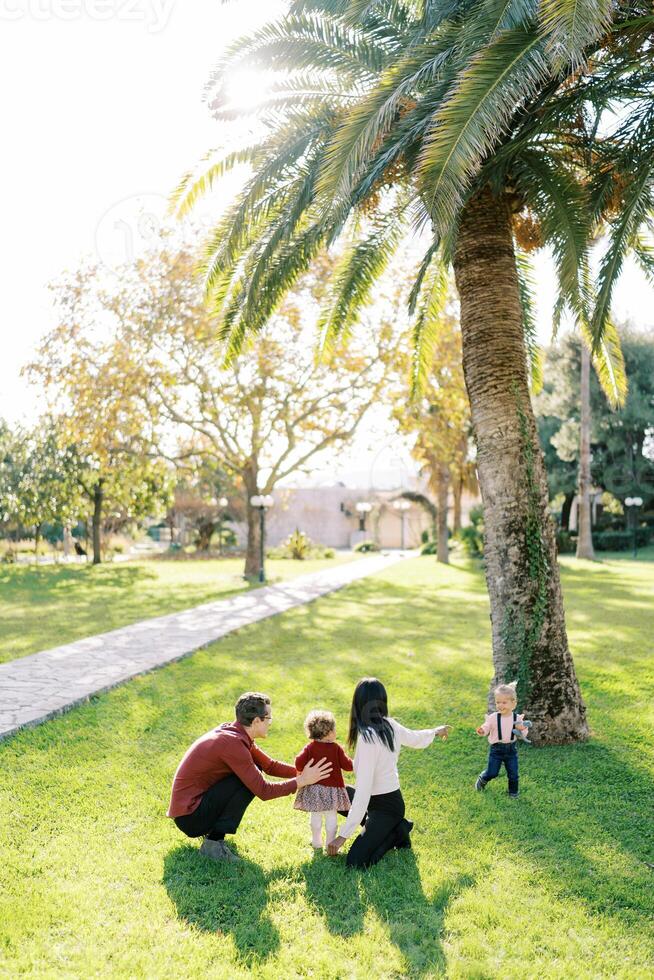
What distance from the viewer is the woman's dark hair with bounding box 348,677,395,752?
4.05m

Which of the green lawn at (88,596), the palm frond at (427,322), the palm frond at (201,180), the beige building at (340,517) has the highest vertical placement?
the palm frond at (201,180)

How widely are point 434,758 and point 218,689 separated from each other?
285 centimetres

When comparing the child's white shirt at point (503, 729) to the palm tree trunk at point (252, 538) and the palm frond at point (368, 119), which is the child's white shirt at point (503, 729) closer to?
the palm frond at point (368, 119)

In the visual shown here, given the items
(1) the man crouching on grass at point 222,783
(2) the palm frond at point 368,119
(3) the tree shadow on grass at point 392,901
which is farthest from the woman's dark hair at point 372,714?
(2) the palm frond at point 368,119

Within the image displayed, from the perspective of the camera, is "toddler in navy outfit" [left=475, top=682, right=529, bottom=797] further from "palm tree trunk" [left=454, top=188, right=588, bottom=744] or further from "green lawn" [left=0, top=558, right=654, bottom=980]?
"palm tree trunk" [left=454, top=188, right=588, bottom=744]

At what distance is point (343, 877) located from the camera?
3.83m

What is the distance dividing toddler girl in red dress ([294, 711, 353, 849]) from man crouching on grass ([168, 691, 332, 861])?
0.23 ft

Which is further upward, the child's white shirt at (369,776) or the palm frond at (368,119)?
the palm frond at (368,119)

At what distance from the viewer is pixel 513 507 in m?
6.18

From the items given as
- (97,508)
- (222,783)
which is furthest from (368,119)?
(97,508)

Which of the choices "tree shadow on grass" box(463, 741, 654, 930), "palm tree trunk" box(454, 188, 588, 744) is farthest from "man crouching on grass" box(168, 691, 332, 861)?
"palm tree trunk" box(454, 188, 588, 744)

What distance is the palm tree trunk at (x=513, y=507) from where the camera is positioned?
6.13m

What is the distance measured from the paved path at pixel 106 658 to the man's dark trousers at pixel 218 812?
2708 millimetres

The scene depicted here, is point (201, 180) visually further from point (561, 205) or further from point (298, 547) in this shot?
point (298, 547)
